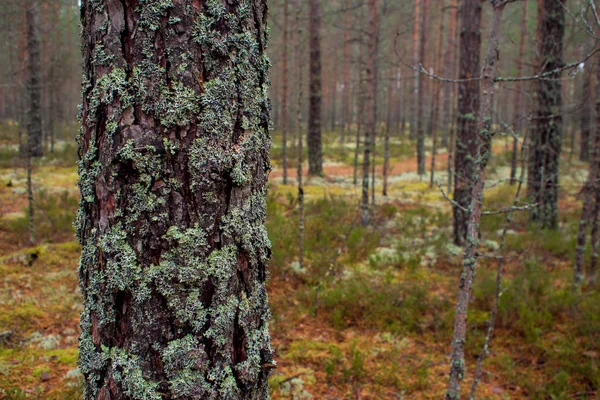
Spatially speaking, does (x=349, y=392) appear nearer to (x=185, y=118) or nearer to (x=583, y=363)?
(x=583, y=363)

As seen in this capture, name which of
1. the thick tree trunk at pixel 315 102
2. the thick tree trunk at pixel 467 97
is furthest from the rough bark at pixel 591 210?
the thick tree trunk at pixel 315 102

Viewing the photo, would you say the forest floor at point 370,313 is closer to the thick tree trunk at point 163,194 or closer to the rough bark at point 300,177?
the rough bark at point 300,177

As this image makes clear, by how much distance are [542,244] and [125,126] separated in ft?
26.5

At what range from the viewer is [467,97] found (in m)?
7.44

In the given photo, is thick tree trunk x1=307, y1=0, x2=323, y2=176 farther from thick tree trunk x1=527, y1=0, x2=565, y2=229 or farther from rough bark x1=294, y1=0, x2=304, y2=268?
thick tree trunk x1=527, y1=0, x2=565, y2=229

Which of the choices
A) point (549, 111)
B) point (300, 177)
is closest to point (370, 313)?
point (300, 177)

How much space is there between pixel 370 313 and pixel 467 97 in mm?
4537

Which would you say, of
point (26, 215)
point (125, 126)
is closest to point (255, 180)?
point (125, 126)

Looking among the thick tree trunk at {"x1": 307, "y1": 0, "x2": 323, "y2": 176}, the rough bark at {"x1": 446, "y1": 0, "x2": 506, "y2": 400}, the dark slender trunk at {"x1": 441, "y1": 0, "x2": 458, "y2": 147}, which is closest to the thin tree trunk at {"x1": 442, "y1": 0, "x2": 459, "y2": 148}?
the dark slender trunk at {"x1": 441, "y1": 0, "x2": 458, "y2": 147}

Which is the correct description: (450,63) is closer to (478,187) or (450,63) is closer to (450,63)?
(450,63)

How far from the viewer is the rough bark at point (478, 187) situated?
9.45 ft

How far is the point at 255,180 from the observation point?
1.50 m

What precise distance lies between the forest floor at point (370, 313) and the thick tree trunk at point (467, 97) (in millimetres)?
743

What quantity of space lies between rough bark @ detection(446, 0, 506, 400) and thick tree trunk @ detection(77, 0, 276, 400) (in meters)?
2.12
